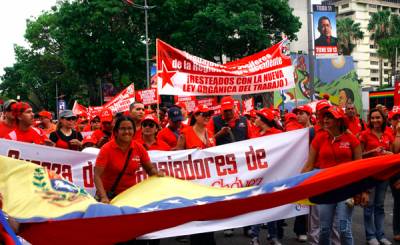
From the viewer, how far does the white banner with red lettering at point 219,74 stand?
9773 millimetres

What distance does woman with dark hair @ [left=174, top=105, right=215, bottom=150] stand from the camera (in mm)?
6824

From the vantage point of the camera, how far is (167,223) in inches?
151

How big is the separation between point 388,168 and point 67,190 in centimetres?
247

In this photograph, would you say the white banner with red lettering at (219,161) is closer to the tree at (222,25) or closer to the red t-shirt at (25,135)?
the red t-shirt at (25,135)

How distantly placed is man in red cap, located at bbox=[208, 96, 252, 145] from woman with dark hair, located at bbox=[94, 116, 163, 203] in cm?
269

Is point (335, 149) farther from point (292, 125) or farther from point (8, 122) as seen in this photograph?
point (8, 122)

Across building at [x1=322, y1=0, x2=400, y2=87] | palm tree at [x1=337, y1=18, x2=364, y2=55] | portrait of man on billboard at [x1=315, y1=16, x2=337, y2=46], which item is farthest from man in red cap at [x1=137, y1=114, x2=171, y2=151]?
building at [x1=322, y1=0, x2=400, y2=87]

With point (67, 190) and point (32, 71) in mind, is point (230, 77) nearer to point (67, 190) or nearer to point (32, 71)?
point (67, 190)

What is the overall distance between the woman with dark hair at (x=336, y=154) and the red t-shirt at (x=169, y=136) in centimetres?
236

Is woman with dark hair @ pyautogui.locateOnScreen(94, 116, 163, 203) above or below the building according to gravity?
below

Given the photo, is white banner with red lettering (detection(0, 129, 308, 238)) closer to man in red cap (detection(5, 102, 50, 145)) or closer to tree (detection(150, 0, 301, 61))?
man in red cap (detection(5, 102, 50, 145))

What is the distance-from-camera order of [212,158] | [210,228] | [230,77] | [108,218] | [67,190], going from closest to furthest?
[108,218], [67,190], [210,228], [212,158], [230,77]

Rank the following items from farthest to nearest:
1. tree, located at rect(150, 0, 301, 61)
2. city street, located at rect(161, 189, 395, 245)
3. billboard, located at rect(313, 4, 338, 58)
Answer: tree, located at rect(150, 0, 301, 61)
billboard, located at rect(313, 4, 338, 58)
city street, located at rect(161, 189, 395, 245)

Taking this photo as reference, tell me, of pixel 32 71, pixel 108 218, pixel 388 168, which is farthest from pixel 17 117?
pixel 32 71
